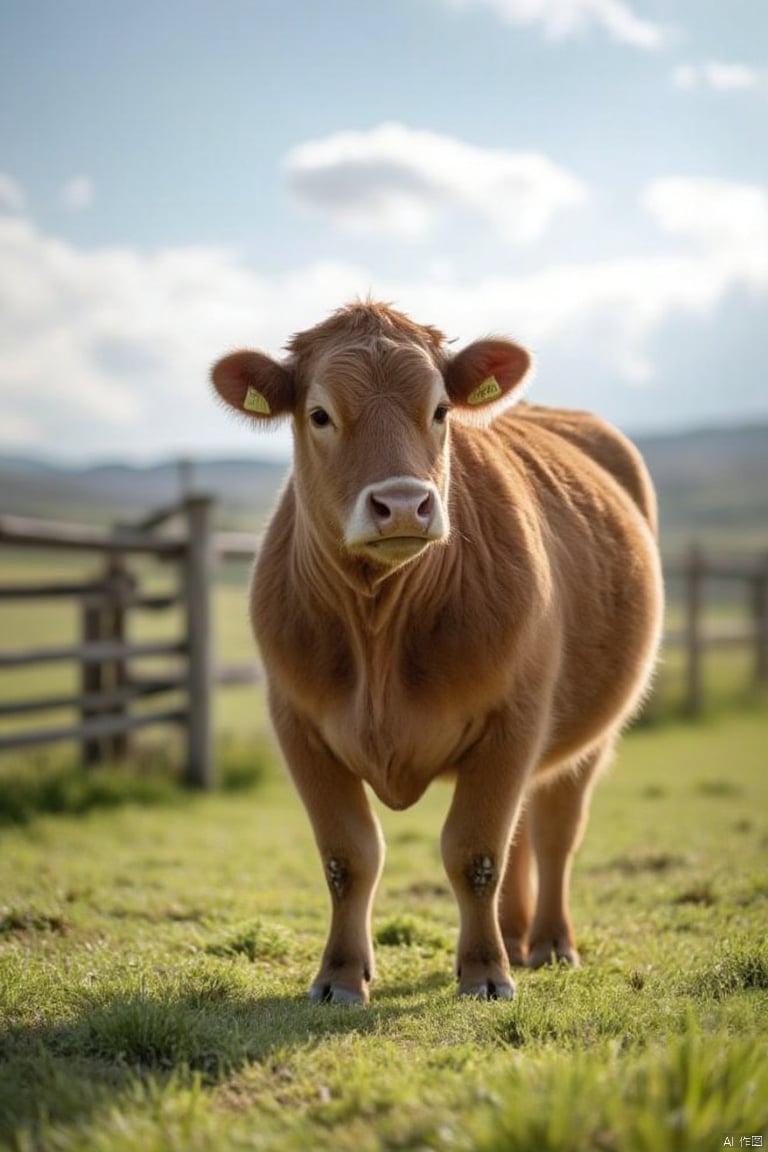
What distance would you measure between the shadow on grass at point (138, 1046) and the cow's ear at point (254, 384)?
1.94 meters

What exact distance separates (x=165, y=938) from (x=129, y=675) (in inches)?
250

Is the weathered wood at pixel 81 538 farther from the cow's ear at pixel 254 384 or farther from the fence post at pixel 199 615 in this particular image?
the cow's ear at pixel 254 384

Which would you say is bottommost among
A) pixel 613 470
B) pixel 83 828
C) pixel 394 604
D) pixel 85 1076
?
pixel 83 828

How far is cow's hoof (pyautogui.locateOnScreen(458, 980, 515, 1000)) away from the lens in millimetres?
4027

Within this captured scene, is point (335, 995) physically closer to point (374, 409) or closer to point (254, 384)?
point (374, 409)

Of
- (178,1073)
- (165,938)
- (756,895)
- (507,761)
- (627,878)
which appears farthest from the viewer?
(627,878)

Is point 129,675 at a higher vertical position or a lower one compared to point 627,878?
higher

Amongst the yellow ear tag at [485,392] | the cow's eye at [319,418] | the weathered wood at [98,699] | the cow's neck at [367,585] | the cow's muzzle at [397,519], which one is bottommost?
the weathered wood at [98,699]

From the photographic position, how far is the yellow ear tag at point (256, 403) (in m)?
4.46

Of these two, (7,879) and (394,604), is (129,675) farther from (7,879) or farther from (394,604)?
(394,604)

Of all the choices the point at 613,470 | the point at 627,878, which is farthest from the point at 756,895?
the point at 613,470

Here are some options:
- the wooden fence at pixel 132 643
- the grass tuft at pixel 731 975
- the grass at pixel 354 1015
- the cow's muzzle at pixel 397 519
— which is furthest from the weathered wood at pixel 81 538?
the grass tuft at pixel 731 975

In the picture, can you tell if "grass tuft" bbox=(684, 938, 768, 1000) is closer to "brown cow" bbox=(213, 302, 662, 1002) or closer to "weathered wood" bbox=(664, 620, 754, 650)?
"brown cow" bbox=(213, 302, 662, 1002)

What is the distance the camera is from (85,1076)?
297 centimetres
